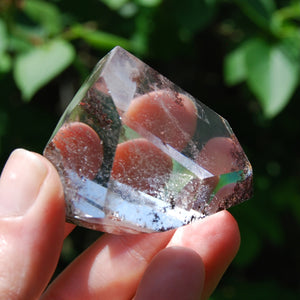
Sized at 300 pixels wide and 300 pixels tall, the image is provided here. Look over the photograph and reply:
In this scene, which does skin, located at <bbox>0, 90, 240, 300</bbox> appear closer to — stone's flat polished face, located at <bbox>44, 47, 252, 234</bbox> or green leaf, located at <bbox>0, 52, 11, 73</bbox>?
stone's flat polished face, located at <bbox>44, 47, 252, 234</bbox>

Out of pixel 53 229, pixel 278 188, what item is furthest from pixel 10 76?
pixel 278 188

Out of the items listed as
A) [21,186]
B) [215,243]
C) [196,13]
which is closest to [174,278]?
[215,243]

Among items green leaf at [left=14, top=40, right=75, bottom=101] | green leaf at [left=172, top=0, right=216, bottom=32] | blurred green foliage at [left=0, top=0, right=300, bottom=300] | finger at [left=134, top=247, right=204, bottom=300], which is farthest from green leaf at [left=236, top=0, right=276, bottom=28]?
finger at [left=134, top=247, right=204, bottom=300]

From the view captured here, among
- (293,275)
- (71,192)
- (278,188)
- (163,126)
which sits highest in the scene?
(163,126)

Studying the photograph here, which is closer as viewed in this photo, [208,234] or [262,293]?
[208,234]

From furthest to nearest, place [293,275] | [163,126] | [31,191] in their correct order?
[293,275], [163,126], [31,191]

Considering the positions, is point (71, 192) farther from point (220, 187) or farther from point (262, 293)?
point (262, 293)

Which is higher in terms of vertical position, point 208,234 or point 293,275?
point 208,234

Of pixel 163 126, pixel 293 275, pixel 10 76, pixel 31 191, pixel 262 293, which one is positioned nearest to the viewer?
pixel 31 191
